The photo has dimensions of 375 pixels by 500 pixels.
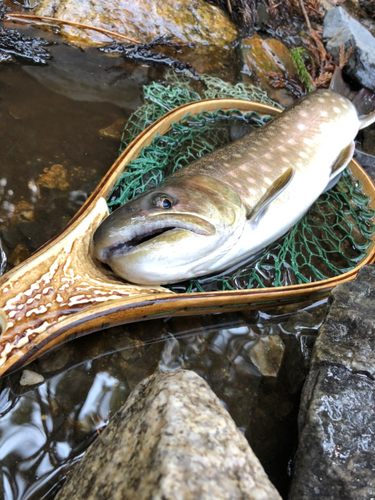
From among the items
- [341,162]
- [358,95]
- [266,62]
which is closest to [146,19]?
[266,62]

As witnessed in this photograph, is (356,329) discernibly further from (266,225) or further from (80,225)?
(80,225)

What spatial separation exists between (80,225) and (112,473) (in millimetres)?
1507

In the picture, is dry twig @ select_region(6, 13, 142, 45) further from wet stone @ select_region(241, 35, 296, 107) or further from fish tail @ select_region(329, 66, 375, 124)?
fish tail @ select_region(329, 66, 375, 124)

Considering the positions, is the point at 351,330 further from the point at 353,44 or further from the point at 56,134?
the point at 353,44

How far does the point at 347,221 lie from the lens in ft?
12.6

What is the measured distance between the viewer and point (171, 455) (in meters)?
1.48

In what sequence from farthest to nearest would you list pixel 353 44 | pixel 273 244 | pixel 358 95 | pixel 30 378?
pixel 353 44, pixel 358 95, pixel 273 244, pixel 30 378

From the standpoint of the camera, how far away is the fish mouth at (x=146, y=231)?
2375 mm

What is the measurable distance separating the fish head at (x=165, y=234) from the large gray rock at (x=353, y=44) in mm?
3670

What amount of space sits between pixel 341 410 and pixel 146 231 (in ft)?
5.05

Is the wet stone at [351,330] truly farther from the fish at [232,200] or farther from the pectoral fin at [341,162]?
→ the pectoral fin at [341,162]

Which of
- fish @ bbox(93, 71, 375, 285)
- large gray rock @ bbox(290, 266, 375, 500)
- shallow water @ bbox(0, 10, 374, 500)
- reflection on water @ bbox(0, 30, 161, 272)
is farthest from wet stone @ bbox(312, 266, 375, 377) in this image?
reflection on water @ bbox(0, 30, 161, 272)

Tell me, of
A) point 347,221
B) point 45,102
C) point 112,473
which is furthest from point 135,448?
point 45,102

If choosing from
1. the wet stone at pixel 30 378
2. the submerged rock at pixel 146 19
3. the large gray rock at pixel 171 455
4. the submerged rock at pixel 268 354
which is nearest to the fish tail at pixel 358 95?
the submerged rock at pixel 146 19
